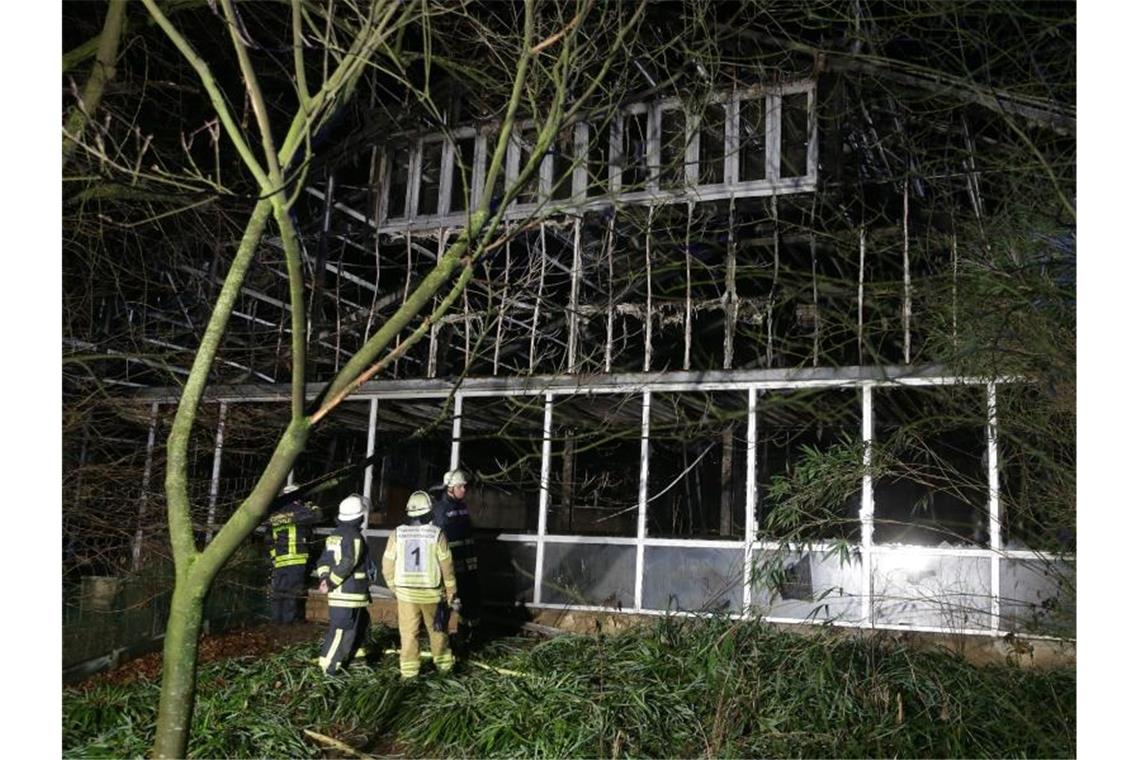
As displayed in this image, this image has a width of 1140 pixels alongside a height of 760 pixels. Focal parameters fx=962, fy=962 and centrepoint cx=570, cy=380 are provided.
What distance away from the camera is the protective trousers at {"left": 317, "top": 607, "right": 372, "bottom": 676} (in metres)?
8.27

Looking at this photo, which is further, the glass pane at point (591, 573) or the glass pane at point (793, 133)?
the glass pane at point (793, 133)

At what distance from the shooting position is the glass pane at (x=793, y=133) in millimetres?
10953

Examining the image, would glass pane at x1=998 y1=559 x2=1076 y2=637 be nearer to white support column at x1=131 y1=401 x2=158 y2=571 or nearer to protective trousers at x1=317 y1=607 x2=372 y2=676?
protective trousers at x1=317 y1=607 x2=372 y2=676

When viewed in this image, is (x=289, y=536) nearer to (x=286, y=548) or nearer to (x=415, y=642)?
(x=286, y=548)

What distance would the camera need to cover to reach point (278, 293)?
14.3m

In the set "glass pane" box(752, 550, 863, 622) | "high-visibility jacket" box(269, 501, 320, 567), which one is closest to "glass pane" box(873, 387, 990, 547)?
"glass pane" box(752, 550, 863, 622)

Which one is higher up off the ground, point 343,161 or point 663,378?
point 343,161

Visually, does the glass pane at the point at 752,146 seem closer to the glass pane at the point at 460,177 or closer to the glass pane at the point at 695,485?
the glass pane at the point at 460,177

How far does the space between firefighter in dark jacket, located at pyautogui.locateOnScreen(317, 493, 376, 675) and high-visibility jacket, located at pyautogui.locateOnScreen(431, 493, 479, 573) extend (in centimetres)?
95

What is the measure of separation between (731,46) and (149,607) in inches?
345

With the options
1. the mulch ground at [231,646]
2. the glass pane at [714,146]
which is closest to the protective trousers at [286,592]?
the mulch ground at [231,646]

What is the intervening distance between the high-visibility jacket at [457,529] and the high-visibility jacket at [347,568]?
38.9 inches
